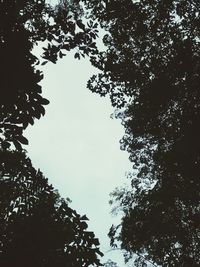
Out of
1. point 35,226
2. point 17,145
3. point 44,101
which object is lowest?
point 35,226

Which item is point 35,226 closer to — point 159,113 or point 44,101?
point 44,101

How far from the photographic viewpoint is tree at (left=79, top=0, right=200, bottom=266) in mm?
11484

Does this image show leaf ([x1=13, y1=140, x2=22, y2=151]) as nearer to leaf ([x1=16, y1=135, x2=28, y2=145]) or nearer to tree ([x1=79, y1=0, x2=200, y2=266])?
leaf ([x1=16, y1=135, x2=28, y2=145])

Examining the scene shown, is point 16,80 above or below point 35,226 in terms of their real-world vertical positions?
above

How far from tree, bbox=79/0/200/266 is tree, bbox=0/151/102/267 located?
252 inches

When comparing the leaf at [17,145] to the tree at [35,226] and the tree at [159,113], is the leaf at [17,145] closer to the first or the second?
the tree at [35,226]

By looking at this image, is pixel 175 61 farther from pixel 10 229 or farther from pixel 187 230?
pixel 10 229

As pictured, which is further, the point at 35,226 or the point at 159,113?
the point at 159,113

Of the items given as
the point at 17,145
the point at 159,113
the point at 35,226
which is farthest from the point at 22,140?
the point at 159,113

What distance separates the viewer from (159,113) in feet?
42.7

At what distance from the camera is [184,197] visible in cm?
1398

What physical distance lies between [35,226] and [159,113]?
355 inches

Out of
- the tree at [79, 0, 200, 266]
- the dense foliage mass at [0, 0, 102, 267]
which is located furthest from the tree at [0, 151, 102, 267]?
the tree at [79, 0, 200, 266]

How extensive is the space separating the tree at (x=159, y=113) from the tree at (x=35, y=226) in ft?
21.0
